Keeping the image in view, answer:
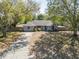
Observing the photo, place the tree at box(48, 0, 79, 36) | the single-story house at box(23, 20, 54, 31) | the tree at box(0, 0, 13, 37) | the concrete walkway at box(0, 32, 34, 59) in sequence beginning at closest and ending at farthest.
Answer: the concrete walkway at box(0, 32, 34, 59) < the tree at box(0, 0, 13, 37) < the tree at box(48, 0, 79, 36) < the single-story house at box(23, 20, 54, 31)

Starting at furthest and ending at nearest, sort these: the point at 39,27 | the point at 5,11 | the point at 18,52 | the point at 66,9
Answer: the point at 39,27 → the point at 66,9 → the point at 5,11 → the point at 18,52

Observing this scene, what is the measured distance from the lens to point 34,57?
14.2 metres

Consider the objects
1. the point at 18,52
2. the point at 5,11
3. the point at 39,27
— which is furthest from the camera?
the point at 39,27

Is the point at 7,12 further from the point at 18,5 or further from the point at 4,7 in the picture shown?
the point at 18,5

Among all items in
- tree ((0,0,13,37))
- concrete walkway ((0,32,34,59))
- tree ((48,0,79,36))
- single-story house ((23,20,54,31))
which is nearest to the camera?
concrete walkway ((0,32,34,59))

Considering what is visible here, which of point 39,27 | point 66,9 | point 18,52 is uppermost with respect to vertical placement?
point 66,9

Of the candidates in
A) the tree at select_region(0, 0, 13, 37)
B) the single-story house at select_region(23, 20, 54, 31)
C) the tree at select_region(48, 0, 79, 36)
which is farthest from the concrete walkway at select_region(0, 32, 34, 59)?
the single-story house at select_region(23, 20, 54, 31)

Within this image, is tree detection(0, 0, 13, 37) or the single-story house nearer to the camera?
tree detection(0, 0, 13, 37)

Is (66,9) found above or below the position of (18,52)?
above

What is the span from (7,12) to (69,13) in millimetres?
11473

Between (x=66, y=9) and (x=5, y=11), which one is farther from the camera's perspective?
(x=66, y=9)

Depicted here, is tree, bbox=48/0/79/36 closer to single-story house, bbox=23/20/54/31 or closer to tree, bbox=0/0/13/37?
tree, bbox=0/0/13/37

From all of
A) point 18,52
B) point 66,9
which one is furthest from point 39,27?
point 18,52

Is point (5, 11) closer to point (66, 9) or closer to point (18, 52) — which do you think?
point (66, 9)
